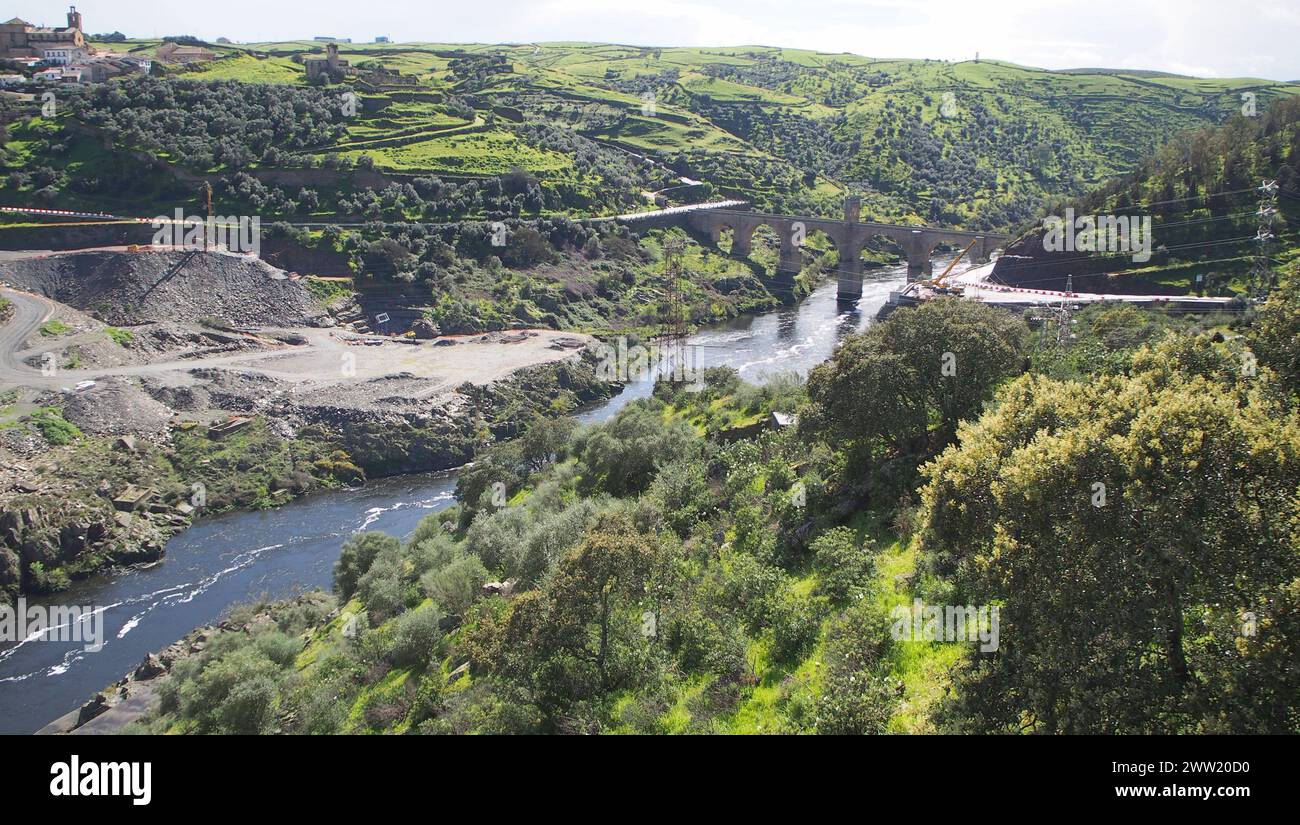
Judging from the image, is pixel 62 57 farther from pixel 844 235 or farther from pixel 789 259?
pixel 844 235

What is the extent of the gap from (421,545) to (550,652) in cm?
1925

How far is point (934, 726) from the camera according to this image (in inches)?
569

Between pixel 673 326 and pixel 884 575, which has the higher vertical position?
pixel 673 326

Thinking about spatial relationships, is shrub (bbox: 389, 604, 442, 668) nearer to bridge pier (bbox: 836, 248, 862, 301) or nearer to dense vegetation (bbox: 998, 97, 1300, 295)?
dense vegetation (bbox: 998, 97, 1300, 295)

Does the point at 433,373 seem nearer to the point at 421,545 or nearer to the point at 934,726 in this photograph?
the point at 421,545

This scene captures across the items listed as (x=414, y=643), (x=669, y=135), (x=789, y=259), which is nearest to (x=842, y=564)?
(x=414, y=643)

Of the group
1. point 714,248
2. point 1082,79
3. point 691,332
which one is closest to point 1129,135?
point 1082,79

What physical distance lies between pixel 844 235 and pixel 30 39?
12188 cm

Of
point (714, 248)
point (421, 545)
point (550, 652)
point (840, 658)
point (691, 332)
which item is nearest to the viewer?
point (840, 658)

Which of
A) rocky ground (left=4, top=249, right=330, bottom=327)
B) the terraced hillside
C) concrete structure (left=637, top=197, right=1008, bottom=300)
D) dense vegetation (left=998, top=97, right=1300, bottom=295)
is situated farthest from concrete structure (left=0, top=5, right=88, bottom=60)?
dense vegetation (left=998, top=97, right=1300, bottom=295)

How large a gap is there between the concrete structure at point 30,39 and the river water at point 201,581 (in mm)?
109939

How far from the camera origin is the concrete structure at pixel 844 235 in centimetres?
9956

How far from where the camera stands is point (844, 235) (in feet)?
346

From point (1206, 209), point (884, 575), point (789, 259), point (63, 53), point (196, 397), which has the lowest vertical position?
point (884, 575)
